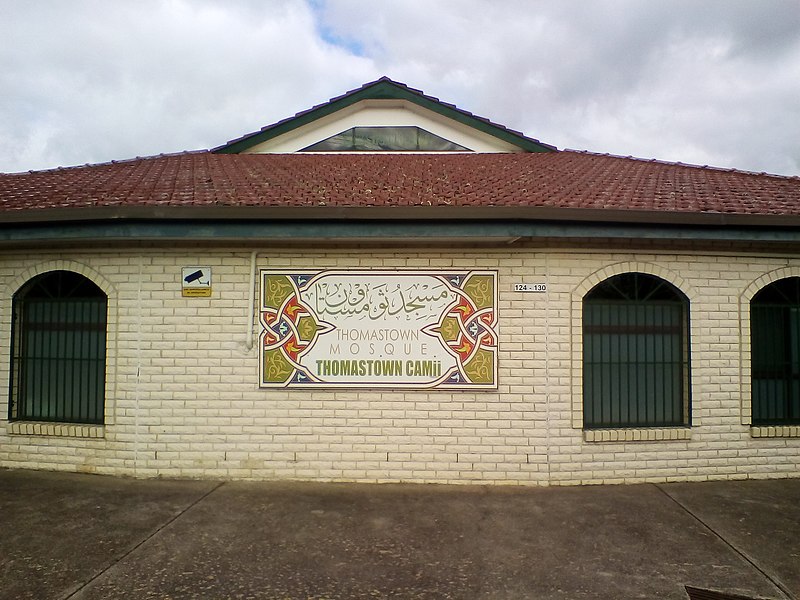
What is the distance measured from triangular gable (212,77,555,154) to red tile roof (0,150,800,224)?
68cm

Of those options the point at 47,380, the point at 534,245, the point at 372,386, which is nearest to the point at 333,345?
the point at 372,386

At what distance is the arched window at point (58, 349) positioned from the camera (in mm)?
5832

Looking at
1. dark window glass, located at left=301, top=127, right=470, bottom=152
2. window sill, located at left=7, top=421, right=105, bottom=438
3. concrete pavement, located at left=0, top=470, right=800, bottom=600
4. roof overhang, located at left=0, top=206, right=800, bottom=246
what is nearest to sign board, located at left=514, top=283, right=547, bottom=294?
roof overhang, located at left=0, top=206, right=800, bottom=246

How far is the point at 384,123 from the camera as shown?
9430mm

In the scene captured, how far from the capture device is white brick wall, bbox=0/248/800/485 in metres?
5.38

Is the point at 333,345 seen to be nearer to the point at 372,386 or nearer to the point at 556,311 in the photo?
the point at 372,386

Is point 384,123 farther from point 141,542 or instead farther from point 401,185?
point 141,542

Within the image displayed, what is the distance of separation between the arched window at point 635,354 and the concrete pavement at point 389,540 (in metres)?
0.82

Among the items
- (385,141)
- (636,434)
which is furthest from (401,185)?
(636,434)

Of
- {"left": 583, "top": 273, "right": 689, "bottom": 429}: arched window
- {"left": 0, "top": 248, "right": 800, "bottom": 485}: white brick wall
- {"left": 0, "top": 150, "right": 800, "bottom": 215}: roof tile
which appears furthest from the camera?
{"left": 583, "top": 273, "right": 689, "bottom": 429}: arched window

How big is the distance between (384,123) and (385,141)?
40 centimetres

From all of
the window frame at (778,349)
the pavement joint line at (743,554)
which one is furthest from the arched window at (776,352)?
the pavement joint line at (743,554)

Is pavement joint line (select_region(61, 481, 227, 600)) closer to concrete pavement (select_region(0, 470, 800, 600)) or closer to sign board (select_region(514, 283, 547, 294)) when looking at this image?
concrete pavement (select_region(0, 470, 800, 600))

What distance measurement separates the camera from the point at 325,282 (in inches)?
217
